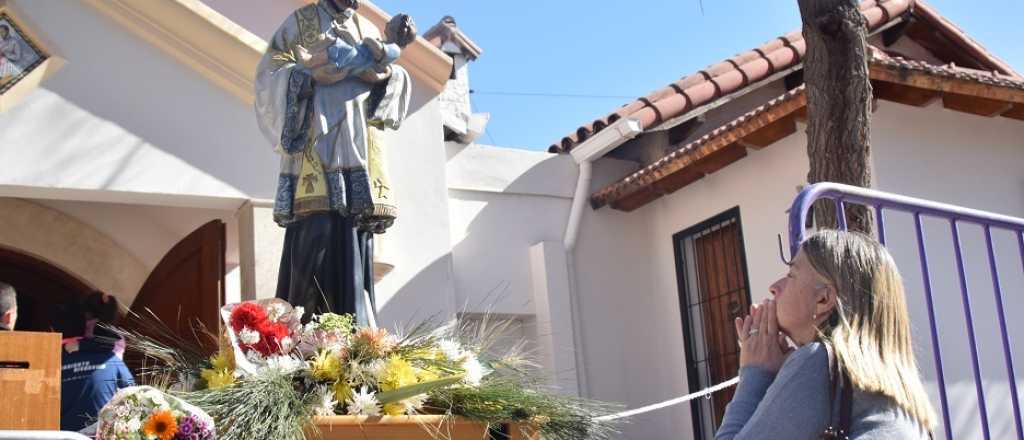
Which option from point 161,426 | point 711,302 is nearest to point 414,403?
point 161,426

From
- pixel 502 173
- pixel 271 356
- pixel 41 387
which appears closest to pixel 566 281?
pixel 502 173

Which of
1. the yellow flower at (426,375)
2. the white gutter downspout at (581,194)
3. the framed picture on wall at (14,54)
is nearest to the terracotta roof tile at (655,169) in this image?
the white gutter downspout at (581,194)

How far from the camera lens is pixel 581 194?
11.6m

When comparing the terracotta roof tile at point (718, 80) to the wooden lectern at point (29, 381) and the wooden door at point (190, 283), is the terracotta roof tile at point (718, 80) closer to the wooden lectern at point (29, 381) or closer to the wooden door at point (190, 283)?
the wooden door at point (190, 283)

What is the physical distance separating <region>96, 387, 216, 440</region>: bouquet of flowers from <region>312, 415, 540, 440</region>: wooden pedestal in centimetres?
62

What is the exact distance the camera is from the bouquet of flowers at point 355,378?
3.99m

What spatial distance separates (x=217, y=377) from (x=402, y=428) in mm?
619

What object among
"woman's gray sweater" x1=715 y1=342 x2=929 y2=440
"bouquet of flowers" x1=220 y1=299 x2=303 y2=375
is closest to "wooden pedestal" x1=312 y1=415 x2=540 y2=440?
"bouquet of flowers" x1=220 y1=299 x2=303 y2=375

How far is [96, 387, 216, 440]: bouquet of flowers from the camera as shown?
10.6ft

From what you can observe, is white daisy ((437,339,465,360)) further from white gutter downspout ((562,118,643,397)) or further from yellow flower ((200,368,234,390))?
white gutter downspout ((562,118,643,397))

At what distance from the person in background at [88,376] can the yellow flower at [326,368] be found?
1624 mm

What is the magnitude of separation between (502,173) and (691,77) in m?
2.15

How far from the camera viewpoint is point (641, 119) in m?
11.3

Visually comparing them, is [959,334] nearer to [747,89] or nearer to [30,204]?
[747,89]
